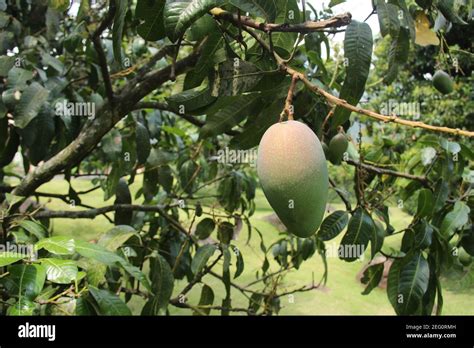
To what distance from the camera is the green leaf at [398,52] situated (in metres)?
0.87

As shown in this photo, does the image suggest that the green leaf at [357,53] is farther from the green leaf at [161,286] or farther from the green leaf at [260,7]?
the green leaf at [161,286]

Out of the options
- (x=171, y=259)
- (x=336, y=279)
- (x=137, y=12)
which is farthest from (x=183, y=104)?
(x=336, y=279)

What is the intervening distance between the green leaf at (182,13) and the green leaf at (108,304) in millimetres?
467

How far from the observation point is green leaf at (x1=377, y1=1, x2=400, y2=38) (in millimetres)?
733

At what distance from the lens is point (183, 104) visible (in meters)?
0.77

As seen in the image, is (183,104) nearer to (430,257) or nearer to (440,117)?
(430,257)

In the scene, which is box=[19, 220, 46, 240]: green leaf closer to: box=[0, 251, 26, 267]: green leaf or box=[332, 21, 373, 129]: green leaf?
box=[0, 251, 26, 267]: green leaf

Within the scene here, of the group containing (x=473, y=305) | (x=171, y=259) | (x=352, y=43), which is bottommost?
(x=473, y=305)

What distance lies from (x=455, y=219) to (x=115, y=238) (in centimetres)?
84

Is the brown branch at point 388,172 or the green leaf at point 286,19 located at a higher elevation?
the green leaf at point 286,19

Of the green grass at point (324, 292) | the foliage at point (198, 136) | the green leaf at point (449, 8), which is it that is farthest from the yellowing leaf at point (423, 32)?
the green grass at point (324, 292)

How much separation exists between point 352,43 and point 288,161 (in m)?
0.20

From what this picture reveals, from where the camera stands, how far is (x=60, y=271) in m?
0.70
